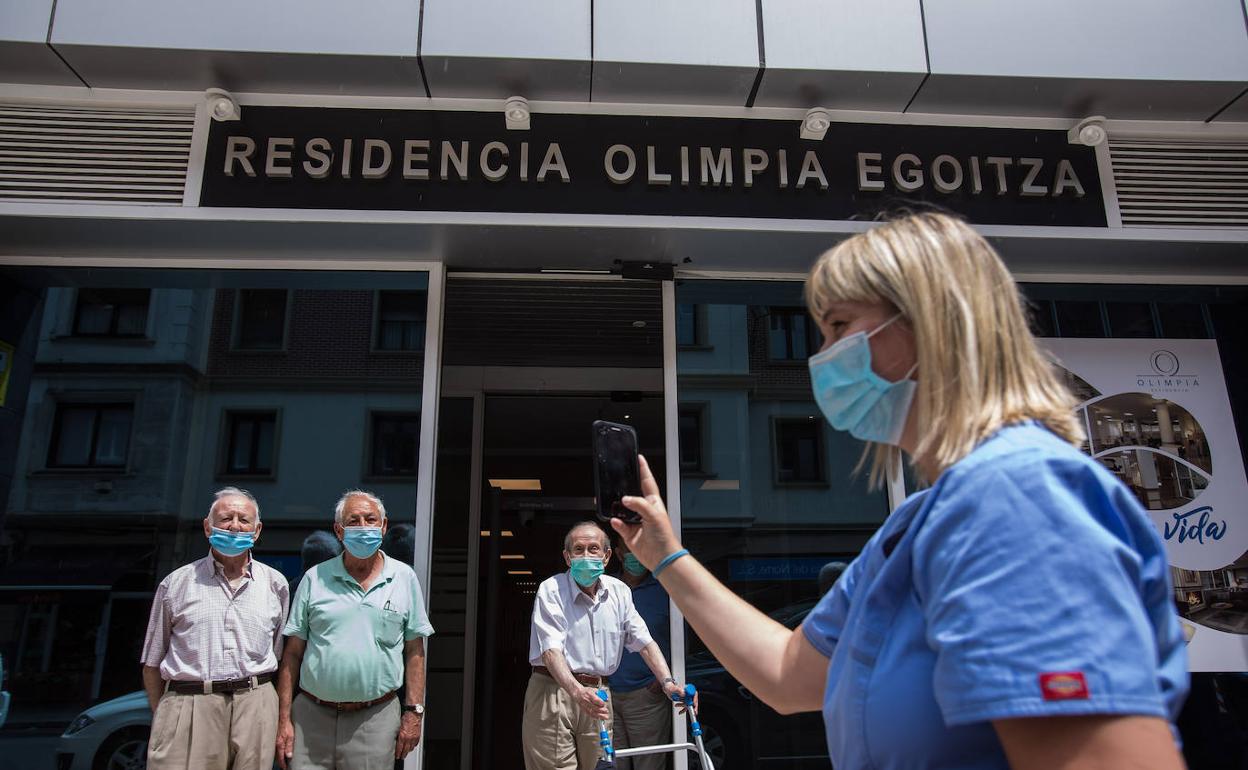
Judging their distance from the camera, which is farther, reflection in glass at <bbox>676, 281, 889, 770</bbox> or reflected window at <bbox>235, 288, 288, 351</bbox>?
reflected window at <bbox>235, 288, 288, 351</bbox>

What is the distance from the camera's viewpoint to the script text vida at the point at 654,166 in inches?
193

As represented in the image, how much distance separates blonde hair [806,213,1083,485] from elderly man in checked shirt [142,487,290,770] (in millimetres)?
4115

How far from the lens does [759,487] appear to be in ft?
17.1

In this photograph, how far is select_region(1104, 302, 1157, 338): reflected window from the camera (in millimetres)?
5606

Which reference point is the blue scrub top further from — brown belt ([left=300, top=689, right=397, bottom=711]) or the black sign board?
the black sign board

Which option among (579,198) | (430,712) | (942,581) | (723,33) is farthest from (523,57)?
(430,712)

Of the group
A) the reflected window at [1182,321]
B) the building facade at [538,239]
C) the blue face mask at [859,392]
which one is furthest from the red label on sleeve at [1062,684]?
the reflected window at [1182,321]

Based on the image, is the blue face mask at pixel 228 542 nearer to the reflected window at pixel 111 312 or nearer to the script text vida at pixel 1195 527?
the reflected window at pixel 111 312

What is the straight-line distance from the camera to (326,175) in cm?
489

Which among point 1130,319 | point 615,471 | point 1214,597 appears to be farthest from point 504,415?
point 615,471

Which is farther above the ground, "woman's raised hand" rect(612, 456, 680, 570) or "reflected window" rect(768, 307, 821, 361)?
"reflected window" rect(768, 307, 821, 361)

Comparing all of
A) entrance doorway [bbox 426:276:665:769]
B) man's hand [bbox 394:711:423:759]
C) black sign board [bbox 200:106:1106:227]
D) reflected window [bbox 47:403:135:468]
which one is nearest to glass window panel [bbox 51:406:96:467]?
reflected window [bbox 47:403:135:468]

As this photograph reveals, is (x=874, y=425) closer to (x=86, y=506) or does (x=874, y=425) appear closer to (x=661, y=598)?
(x=661, y=598)

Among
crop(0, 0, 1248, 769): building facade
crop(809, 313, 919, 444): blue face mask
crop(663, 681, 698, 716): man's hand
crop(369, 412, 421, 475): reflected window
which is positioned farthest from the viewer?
crop(369, 412, 421, 475): reflected window
